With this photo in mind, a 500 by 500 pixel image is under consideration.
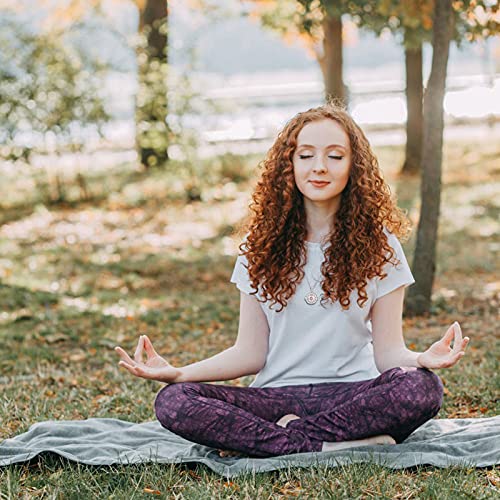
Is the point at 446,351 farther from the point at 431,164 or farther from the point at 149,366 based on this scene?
the point at 431,164

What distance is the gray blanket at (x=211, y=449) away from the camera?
3016mm

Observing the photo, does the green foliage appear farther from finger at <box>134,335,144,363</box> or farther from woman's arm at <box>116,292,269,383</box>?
finger at <box>134,335,144,363</box>

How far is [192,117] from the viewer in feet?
35.3

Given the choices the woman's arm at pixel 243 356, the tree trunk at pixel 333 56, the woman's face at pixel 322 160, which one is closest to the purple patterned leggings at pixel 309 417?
the woman's arm at pixel 243 356

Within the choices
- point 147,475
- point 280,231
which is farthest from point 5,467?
point 280,231

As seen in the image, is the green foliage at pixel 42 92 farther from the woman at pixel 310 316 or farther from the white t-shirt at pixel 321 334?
the white t-shirt at pixel 321 334

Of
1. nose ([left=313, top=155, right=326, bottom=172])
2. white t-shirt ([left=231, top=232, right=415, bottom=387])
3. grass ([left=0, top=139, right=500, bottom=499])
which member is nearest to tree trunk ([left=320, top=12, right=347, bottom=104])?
grass ([left=0, top=139, right=500, bottom=499])

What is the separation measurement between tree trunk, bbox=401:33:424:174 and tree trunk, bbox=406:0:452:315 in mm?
6017

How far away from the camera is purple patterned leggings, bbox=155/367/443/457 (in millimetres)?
3004

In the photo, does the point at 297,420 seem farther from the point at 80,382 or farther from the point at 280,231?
the point at 80,382

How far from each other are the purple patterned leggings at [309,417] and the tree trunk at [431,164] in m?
2.75

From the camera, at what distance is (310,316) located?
332cm

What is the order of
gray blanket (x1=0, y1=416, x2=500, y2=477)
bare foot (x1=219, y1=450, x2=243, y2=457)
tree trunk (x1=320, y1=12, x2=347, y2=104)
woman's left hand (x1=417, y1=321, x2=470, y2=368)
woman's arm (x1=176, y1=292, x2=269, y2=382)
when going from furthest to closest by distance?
1. tree trunk (x1=320, y1=12, x2=347, y2=104)
2. woman's arm (x1=176, y1=292, x2=269, y2=382)
3. bare foot (x1=219, y1=450, x2=243, y2=457)
4. gray blanket (x1=0, y1=416, x2=500, y2=477)
5. woman's left hand (x1=417, y1=321, x2=470, y2=368)

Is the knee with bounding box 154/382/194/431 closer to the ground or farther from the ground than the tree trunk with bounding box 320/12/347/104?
closer to the ground
